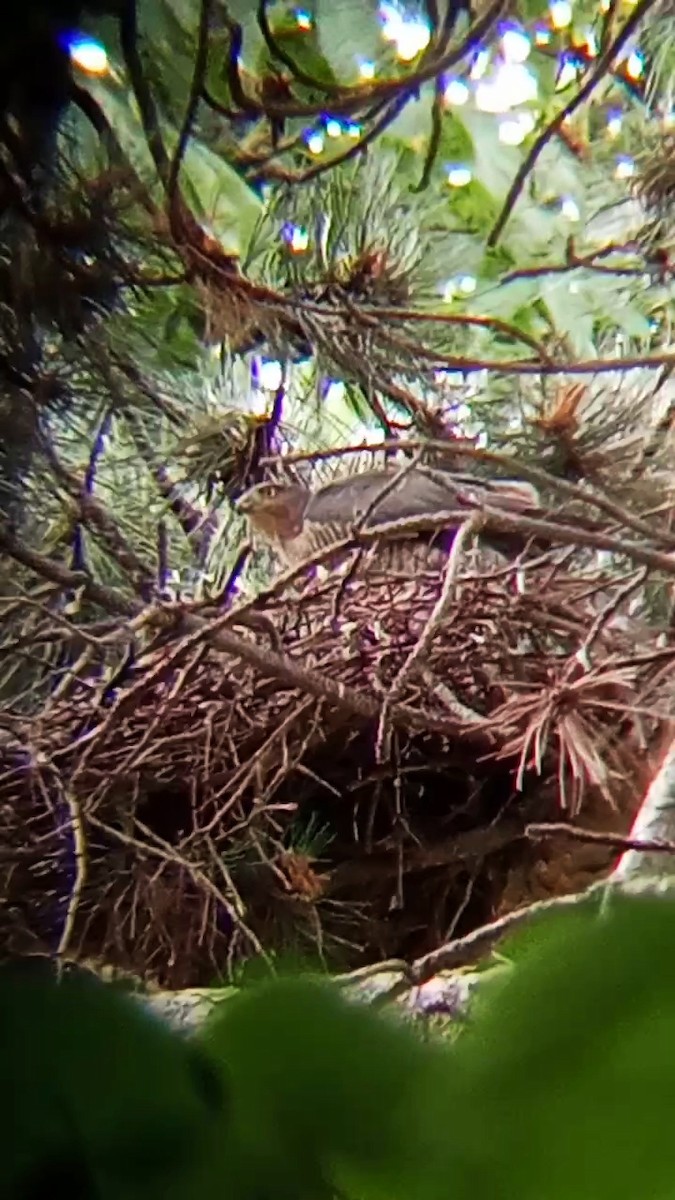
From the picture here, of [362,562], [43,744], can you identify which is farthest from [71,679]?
[362,562]

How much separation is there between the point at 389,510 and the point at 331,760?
108 millimetres

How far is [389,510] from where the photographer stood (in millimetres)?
522

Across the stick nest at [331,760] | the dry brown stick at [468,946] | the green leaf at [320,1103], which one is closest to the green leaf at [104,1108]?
the green leaf at [320,1103]

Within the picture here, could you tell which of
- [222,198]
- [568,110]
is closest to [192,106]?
[222,198]

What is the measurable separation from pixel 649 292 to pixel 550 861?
25 centimetres

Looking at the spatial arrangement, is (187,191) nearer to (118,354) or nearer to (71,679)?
(118,354)

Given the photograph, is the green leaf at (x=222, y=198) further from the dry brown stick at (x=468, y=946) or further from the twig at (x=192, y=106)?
the dry brown stick at (x=468, y=946)

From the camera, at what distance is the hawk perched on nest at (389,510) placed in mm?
514

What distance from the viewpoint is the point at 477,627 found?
0.52m

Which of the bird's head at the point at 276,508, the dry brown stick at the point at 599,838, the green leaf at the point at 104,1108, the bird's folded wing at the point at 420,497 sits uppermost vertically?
the bird's folded wing at the point at 420,497

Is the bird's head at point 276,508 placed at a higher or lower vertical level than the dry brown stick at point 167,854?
higher

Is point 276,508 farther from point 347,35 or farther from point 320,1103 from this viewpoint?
point 320,1103

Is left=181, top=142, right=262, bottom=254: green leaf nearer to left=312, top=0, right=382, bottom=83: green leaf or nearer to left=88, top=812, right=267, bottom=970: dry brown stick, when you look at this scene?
left=312, top=0, right=382, bottom=83: green leaf

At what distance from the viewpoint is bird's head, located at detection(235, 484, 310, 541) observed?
1.72 ft
